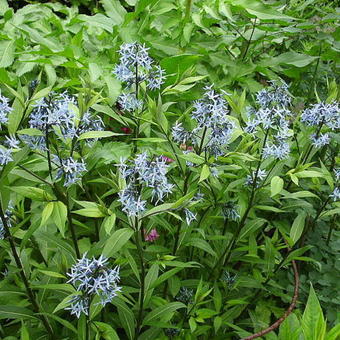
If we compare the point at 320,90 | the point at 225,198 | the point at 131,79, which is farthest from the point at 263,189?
the point at 320,90

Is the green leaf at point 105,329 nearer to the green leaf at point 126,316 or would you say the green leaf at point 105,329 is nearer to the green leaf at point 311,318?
the green leaf at point 126,316

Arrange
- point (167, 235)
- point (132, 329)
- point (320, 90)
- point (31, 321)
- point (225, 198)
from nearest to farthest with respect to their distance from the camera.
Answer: point (132, 329) → point (31, 321) → point (225, 198) → point (167, 235) → point (320, 90)

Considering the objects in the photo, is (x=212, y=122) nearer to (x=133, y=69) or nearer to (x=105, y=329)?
(x=133, y=69)

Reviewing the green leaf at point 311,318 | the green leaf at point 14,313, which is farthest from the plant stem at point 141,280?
the green leaf at point 311,318

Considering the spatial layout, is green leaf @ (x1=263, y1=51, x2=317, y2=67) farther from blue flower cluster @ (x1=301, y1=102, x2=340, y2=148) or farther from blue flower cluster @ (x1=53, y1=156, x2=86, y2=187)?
blue flower cluster @ (x1=53, y1=156, x2=86, y2=187)

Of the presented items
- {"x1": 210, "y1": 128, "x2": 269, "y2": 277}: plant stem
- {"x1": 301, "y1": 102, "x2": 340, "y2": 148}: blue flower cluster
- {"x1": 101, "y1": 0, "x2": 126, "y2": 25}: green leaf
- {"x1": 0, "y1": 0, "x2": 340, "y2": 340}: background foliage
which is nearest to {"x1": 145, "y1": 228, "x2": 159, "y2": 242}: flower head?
{"x1": 0, "y1": 0, "x2": 340, "y2": 340}: background foliage

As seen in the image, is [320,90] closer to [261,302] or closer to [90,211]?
[261,302]
